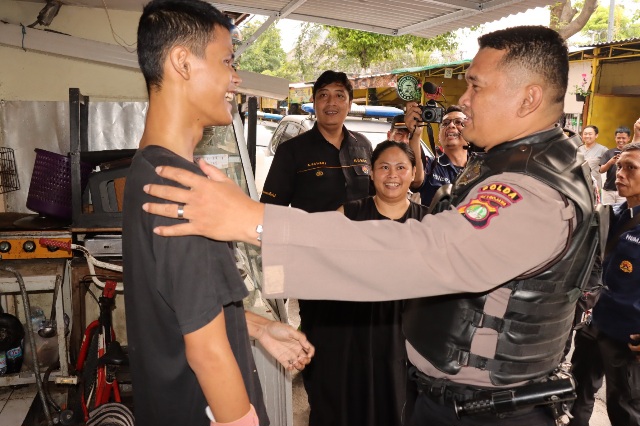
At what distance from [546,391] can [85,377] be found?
289 cm

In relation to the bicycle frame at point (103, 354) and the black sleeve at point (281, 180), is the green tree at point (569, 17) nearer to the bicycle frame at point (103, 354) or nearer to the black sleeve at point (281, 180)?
the black sleeve at point (281, 180)

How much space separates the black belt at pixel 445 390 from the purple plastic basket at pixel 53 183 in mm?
3118

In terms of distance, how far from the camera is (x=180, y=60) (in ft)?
4.59

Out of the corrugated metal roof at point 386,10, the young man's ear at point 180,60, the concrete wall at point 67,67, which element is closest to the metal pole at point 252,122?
the corrugated metal roof at point 386,10

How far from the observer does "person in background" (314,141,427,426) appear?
3.10 m

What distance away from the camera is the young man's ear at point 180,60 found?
4.58 ft

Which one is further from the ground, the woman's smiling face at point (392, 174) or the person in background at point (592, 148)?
the person in background at point (592, 148)

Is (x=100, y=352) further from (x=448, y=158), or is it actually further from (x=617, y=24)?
(x=617, y=24)

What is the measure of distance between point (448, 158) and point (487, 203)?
10.7 ft

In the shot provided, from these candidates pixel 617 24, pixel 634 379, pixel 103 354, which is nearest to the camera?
pixel 634 379

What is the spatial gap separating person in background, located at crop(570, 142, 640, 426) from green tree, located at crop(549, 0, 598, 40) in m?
16.4

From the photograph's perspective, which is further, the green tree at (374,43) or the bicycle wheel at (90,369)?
the green tree at (374,43)

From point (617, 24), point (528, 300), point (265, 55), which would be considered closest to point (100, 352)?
point (528, 300)

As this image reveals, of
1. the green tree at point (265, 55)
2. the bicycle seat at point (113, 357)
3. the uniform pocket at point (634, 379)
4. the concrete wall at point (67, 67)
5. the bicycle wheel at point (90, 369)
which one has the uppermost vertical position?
the green tree at point (265, 55)
